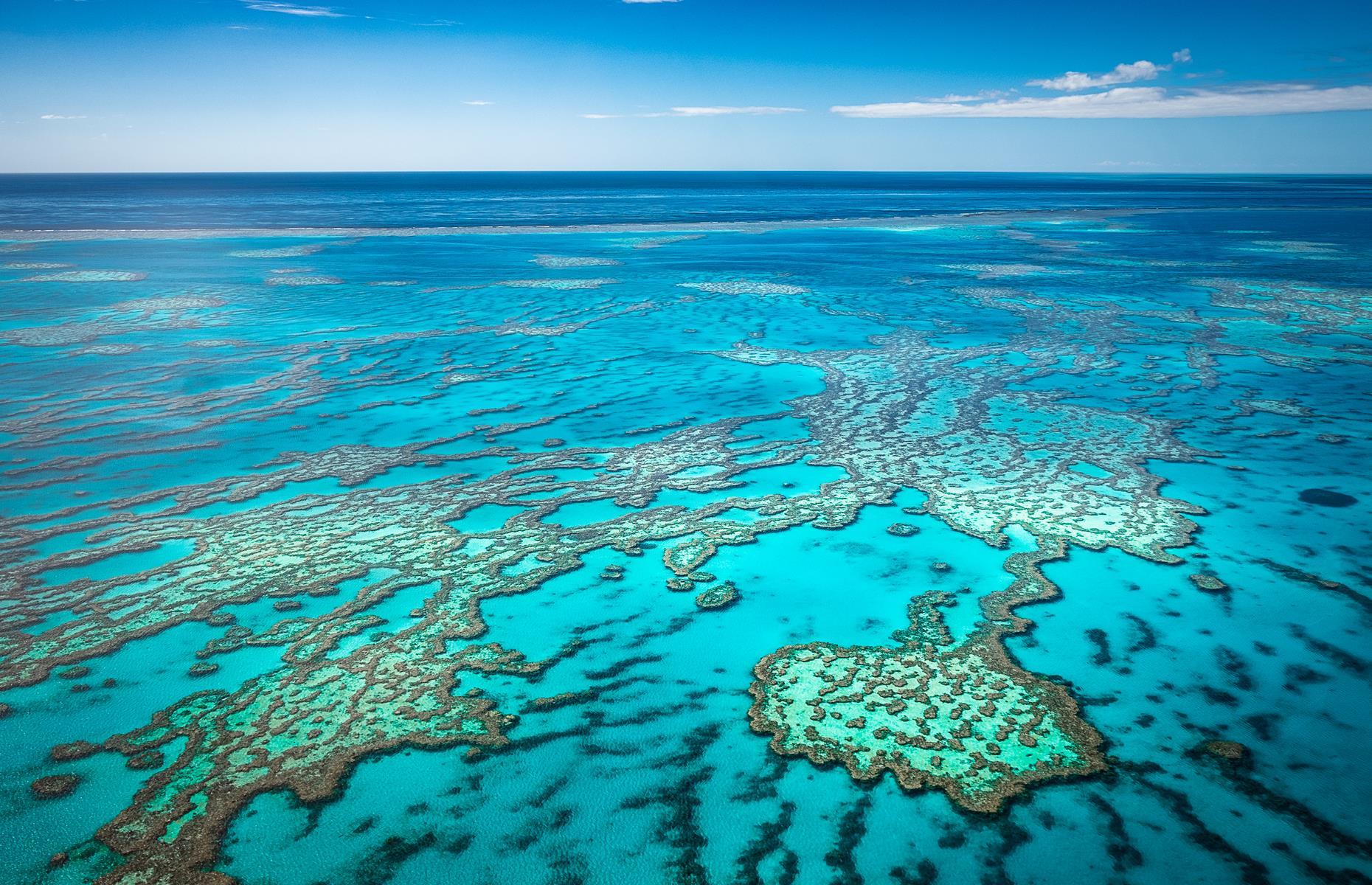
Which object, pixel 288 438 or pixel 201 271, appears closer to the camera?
pixel 288 438

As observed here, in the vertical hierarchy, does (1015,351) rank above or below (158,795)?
above

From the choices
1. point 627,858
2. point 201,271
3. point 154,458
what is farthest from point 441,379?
point 201,271

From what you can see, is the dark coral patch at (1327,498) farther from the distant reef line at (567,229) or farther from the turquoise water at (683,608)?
the distant reef line at (567,229)

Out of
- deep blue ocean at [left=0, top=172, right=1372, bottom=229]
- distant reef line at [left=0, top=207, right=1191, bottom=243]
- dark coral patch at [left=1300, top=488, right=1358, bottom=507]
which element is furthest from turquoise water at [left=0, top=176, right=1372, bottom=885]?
deep blue ocean at [left=0, top=172, right=1372, bottom=229]

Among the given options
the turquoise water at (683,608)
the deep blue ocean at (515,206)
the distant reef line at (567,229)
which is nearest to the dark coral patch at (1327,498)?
the turquoise water at (683,608)

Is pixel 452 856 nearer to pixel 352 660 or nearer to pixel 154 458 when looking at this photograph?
pixel 352 660

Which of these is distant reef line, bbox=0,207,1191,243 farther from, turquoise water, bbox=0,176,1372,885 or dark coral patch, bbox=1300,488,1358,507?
dark coral patch, bbox=1300,488,1358,507

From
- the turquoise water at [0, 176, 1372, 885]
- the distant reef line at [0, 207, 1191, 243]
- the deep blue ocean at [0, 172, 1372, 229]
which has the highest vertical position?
the deep blue ocean at [0, 172, 1372, 229]

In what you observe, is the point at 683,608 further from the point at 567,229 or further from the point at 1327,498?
the point at 567,229
